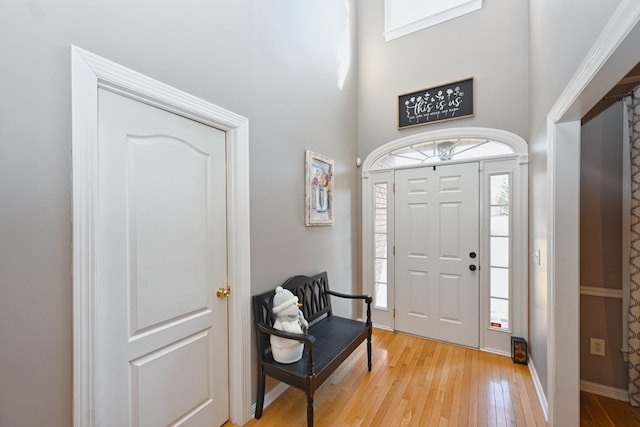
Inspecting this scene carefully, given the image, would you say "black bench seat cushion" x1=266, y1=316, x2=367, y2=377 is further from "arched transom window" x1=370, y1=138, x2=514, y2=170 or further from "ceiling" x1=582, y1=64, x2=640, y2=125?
"ceiling" x1=582, y1=64, x2=640, y2=125

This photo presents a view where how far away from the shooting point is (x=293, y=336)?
5.65 ft

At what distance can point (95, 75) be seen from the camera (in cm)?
115

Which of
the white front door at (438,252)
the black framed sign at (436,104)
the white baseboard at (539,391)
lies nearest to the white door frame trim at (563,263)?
the white baseboard at (539,391)

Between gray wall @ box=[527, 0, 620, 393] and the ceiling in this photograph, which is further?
the ceiling

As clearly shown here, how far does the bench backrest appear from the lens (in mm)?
1901

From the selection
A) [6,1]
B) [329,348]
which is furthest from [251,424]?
[6,1]

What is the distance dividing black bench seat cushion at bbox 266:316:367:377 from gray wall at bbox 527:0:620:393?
4.45 ft

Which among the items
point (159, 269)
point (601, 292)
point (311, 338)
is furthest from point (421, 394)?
point (159, 269)

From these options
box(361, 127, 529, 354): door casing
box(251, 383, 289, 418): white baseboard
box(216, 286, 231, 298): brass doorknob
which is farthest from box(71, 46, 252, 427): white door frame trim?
box(361, 127, 529, 354): door casing

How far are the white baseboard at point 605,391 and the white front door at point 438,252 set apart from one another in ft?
2.70

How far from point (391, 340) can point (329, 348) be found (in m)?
1.29

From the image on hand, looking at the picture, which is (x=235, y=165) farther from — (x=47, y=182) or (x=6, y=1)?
(x=6, y=1)

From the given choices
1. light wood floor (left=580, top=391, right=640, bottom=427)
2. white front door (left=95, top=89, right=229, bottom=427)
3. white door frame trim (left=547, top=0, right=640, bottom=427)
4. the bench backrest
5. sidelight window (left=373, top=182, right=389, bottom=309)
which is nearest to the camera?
white front door (left=95, top=89, right=229, bottom=427)

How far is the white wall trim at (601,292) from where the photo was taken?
1.96 m
